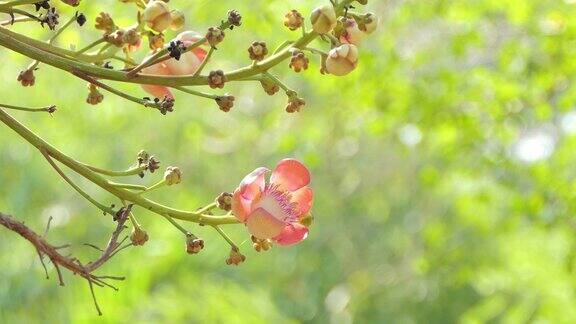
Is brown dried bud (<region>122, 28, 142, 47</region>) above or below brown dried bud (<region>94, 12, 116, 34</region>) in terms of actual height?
below

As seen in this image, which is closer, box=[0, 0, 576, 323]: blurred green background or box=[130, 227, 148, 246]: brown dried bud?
box=[130, 227, 148, 246]: brown dried bud

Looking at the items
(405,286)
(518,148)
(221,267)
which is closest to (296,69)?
(518,148)

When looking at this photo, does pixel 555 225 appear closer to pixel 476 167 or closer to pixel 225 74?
pixel 476 167

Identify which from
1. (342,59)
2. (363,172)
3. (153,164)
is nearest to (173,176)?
(153,164)

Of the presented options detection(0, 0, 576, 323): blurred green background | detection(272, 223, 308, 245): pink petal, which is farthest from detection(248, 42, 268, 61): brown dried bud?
detection(0, 0, 576, 323): blurred green background

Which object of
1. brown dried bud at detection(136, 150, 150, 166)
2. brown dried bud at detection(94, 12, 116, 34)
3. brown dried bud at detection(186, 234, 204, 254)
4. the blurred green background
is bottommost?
brown dried bud at detection(186, 234, 204, 254)

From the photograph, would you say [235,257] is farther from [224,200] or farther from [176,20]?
[176,20]

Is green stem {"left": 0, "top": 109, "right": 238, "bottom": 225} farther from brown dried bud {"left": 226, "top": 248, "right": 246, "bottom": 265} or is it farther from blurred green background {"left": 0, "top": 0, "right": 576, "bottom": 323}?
blurred green background {"left": 0, "top": 0, "right": 576, "bottom": 323}
